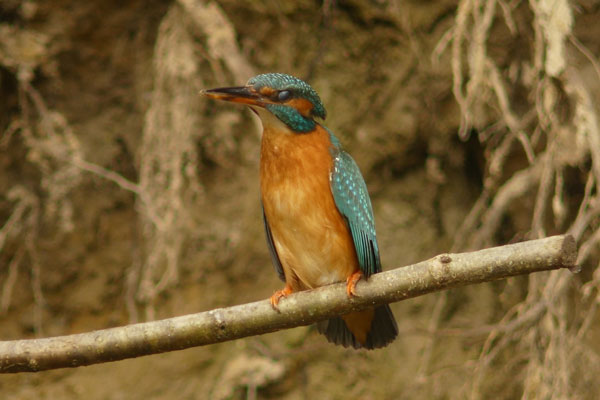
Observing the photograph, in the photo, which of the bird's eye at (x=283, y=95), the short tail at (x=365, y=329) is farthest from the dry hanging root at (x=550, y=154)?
the bird's eye at (x=283, y=95)

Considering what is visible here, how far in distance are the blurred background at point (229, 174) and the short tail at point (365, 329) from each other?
0.83m

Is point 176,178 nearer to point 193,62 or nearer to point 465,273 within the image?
point 193,62

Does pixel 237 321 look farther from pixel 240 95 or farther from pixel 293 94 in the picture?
pixel 293 94

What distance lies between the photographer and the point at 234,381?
374cm

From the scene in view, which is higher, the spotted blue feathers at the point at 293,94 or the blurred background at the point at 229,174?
the spotted blue feathers at the point at 293,94

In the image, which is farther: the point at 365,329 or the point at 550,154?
the point at 550,154

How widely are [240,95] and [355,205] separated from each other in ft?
1.90

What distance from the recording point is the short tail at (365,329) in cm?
263

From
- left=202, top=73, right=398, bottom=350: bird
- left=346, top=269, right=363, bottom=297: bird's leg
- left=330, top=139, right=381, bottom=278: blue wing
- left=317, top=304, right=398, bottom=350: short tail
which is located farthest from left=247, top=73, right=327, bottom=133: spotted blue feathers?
left=317, top=304, right=398, bottom=350: short tail

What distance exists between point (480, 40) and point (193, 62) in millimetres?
1311

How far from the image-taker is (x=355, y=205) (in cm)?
266

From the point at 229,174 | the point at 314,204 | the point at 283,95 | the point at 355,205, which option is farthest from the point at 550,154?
the point at 229,174

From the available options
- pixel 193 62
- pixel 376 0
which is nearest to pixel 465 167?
pixel 376 0

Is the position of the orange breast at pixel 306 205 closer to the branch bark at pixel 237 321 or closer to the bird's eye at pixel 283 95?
the bird's eye at pixel 283 95
